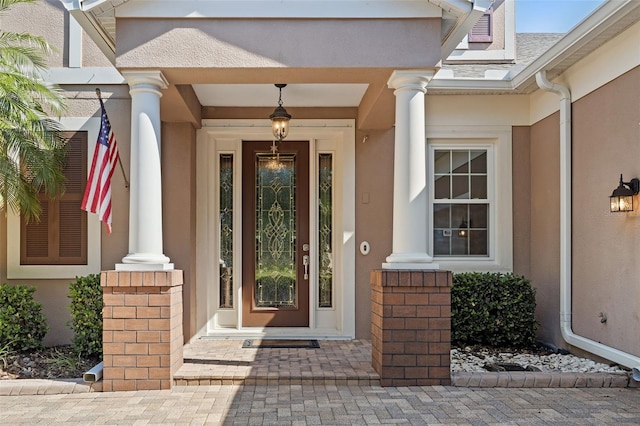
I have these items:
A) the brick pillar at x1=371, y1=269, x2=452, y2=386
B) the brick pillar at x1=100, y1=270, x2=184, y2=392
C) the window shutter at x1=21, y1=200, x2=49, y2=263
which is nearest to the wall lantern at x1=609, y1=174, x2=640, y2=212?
the brick pillar at x1=371, y1=269, x2=452, y2=386

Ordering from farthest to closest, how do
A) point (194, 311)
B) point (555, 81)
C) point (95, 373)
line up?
point (194, 311)
point (555, 81)
point (95, 373)

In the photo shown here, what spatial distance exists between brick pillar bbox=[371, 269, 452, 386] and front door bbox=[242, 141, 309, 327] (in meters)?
2.25

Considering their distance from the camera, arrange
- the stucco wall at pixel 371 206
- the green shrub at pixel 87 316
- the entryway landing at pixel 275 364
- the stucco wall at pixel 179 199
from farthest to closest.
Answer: the stucco wall at pixel 371 206
the stucco wall at pixel 179 199
the green shrub at pixel 87 316
the entryway landing at pixel 275 364

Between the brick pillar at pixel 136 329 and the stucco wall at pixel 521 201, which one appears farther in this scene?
the stucco wall at pixel 521 201

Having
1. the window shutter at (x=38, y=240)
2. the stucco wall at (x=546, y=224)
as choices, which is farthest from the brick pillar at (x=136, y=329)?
the stucco wall at (x=546, y=224)

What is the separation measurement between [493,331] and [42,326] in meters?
4.69

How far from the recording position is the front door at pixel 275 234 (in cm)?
710

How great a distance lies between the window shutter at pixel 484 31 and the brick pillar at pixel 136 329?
185 inches

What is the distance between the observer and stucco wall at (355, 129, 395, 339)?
6.89 meters

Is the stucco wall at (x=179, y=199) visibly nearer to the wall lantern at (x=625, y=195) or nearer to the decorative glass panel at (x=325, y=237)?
the decorative glass panel at (x=325, y=237)

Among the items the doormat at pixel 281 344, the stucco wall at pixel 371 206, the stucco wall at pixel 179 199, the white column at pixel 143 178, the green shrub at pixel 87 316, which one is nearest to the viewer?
the white column at pixel 143 178

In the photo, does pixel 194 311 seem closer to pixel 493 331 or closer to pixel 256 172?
pixel 256 172

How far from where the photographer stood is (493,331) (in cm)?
638

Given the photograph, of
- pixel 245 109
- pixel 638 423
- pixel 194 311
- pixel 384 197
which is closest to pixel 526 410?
pixel 638 423
